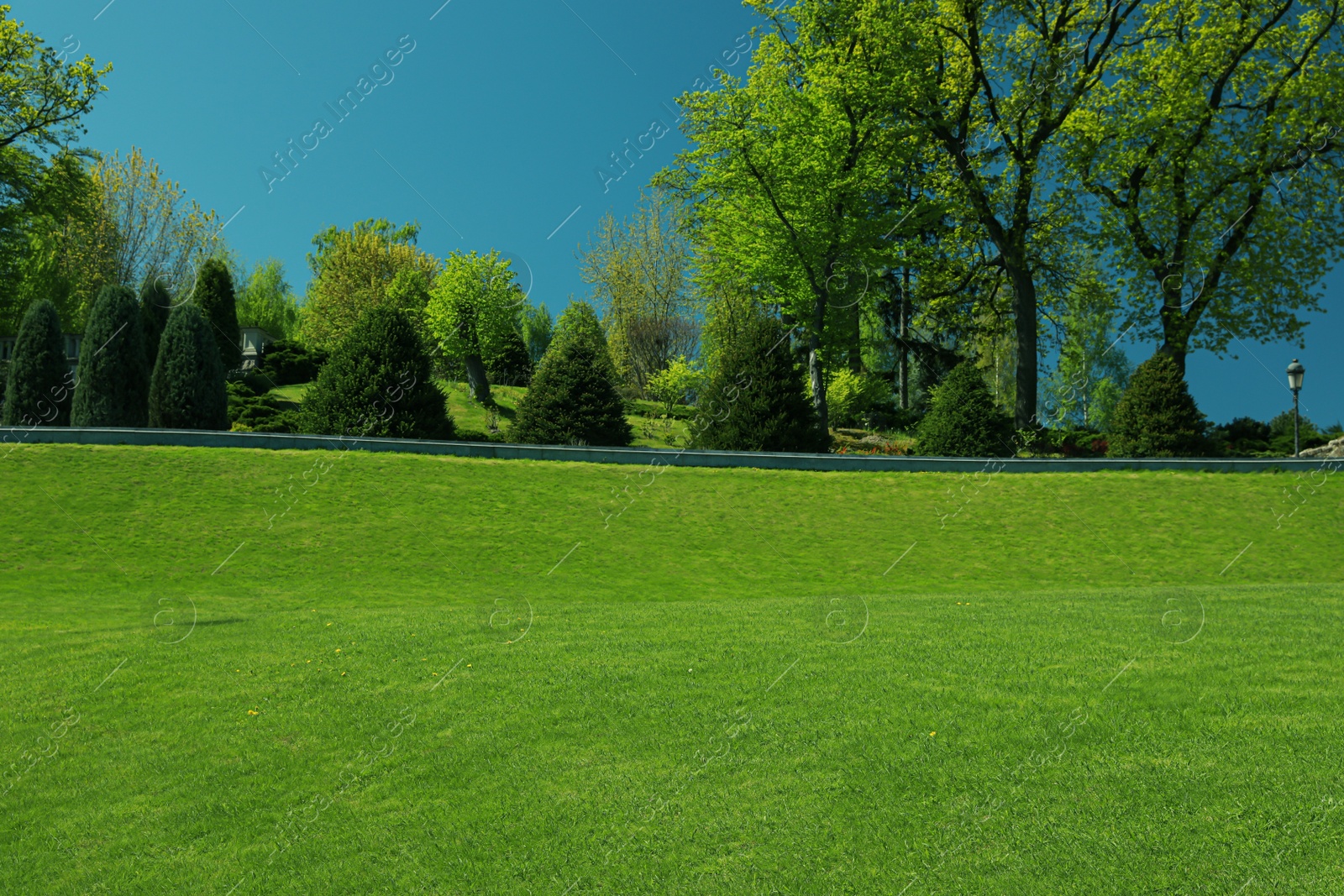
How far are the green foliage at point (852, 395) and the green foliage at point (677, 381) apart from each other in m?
5.78

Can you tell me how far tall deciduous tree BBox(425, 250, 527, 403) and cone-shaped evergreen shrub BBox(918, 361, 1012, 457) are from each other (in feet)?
66.0

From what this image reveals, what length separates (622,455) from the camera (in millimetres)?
22422

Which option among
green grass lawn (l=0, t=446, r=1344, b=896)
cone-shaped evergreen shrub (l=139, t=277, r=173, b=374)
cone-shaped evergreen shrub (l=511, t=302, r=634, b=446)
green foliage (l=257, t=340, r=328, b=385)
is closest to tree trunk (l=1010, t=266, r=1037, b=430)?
cone-shaped evergreen shrub (l=511, t=302, r=634, b=446)

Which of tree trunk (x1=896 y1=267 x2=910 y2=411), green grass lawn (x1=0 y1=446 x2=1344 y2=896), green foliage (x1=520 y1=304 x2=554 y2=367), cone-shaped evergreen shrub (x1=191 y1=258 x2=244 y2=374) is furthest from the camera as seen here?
green foliage (x1=520 y1=304 x2=554 y2=367)

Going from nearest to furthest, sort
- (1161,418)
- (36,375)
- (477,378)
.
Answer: (36,375) < (1161,418) < (477,378)

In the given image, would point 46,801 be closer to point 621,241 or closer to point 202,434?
point 202,434

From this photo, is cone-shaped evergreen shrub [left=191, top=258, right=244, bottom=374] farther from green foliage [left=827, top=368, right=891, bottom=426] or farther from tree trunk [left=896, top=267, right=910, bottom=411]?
tree trunk [left=896, top=267, right=910, bottom=411]

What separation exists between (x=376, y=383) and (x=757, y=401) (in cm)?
1005

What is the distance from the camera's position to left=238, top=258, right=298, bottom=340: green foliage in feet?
232

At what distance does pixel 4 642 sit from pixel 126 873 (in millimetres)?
6049

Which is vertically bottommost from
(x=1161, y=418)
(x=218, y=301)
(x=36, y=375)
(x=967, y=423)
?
(x=967, y=423)

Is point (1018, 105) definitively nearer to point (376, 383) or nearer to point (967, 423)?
point (967, 423)

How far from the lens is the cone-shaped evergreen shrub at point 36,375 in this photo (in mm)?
25344

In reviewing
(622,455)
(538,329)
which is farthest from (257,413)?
(538,329)
